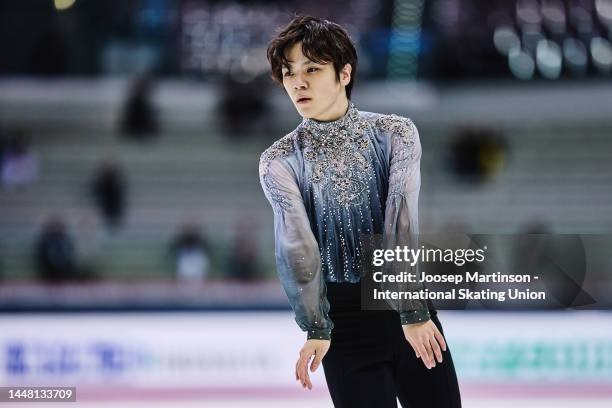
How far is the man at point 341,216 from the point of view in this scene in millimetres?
2352

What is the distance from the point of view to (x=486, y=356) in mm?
4566

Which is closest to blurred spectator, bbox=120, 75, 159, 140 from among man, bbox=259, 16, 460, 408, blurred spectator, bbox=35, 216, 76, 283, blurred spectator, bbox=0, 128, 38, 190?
blurred spectator, bbox=0, 128, 38, 190

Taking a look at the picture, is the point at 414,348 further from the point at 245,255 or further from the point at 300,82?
the point at 245,255

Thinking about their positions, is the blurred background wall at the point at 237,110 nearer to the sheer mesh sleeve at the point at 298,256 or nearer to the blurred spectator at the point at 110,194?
the blurred spectator at the point at 110,194

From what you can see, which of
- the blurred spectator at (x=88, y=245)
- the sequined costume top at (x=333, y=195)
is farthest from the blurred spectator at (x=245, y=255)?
the sequined costume top at (x=333, y=195)

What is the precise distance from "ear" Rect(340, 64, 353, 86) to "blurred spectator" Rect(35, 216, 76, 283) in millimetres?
5022

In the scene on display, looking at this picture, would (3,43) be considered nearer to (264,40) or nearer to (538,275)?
(264,40)

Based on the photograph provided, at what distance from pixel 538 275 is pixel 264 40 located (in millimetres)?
6304

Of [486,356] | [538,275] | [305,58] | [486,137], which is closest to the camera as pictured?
[305,58]

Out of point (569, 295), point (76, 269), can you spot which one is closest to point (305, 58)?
point (569, 295)

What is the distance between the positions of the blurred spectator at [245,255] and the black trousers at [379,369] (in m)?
4.58

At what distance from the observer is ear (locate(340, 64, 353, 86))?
249 centimetres

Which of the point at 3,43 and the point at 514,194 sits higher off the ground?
the point at 3,43

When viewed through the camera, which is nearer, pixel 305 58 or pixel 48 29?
pixel 305 58
